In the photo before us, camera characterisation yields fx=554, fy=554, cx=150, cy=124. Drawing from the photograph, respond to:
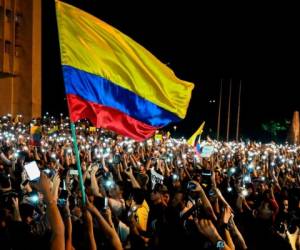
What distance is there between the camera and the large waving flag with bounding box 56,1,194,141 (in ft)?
22.9

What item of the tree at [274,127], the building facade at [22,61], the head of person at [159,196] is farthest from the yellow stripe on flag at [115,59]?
the tree at [274,127]

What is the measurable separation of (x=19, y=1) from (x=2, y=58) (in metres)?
6.34

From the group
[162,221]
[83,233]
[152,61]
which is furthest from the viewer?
[152,61]

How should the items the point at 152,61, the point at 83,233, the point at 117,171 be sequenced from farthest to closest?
the point at 117,171, the point at 152,61, the point at 83,233

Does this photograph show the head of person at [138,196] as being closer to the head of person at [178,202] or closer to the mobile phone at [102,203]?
the head of person at [178,202]

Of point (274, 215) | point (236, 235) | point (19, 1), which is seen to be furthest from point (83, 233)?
point (19, 1)

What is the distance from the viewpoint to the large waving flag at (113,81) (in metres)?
6.98

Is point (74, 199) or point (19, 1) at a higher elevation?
point (19, 1)

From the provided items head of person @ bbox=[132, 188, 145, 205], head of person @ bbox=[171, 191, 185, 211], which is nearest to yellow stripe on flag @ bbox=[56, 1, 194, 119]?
head of person @ bbox=[132, 188, 145, 205]

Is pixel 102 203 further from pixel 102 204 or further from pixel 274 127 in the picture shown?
pixel 274 127

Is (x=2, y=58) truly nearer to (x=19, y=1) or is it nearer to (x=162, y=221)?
(x=19, y=1)

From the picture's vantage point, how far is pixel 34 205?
19.8ft

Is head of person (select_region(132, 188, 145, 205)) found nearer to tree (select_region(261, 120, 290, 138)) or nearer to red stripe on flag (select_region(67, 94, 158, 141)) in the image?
red stripe on flag (select_region(67, 94, 158, 141))

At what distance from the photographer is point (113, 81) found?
24.8 ft
